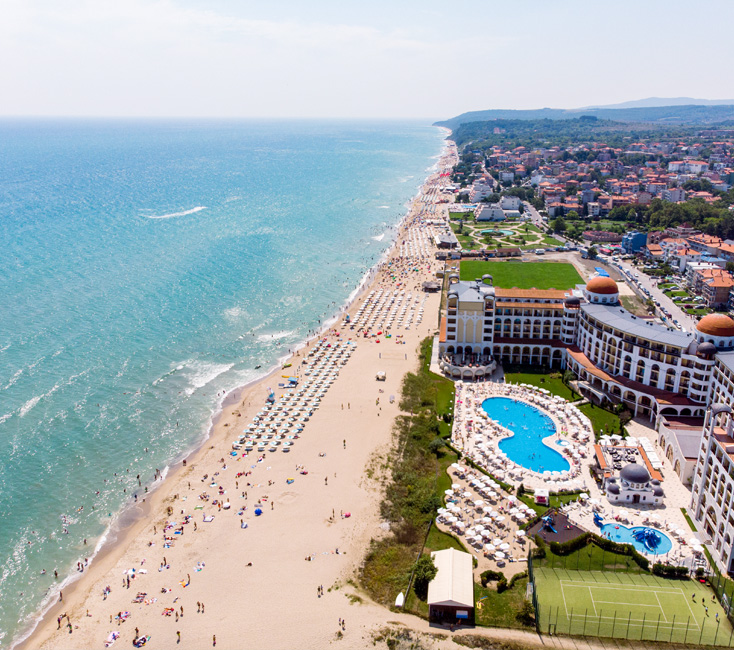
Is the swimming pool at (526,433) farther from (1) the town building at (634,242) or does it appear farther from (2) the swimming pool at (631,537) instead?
(1) the town building at (634,242)

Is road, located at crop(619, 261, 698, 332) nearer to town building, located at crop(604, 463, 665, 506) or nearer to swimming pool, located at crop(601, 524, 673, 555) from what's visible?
town building, located at crop(604, 463, 665, 506)

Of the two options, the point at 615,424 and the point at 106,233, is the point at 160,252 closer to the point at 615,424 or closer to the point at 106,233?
the point at 106,233

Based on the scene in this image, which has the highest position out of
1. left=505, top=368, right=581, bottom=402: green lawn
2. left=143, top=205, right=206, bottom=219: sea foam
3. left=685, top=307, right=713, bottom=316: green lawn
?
left=143, top=205, right=206, bottom=219: sea foam

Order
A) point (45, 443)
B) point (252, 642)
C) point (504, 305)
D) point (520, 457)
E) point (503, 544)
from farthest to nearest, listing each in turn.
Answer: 1. point (504, 305)
2. point (45, 443)
3. point (520, 457)
4. point (503, 544)
5. point (252, 642)

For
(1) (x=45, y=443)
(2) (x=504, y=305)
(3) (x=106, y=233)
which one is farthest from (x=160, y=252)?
(2) (x=504, y=305)

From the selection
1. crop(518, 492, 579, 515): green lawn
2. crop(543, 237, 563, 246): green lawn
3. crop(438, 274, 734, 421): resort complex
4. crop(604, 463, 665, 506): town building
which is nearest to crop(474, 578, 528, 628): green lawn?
crop(518, 492, 579, 515): green lawn
